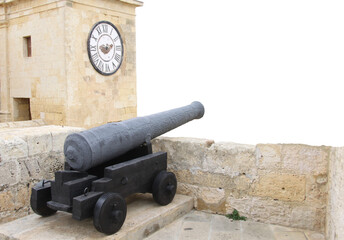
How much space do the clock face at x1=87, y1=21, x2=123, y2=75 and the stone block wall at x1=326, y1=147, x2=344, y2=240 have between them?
6.78 m

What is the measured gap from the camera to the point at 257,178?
148 inches

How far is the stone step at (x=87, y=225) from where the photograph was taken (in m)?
2.97

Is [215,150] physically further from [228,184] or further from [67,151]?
[67,151]

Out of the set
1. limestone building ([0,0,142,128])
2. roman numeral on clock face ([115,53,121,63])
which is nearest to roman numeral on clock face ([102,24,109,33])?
limestone building ([0,0,142,128])

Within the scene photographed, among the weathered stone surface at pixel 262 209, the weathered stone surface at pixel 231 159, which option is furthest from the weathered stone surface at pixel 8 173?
the weathered stone surface at pixel 262 209

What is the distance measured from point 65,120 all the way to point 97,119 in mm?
938

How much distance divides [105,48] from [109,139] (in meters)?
6.43

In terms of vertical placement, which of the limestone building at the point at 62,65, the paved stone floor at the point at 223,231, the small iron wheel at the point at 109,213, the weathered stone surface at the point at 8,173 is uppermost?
the limestone building at the point at 62,65

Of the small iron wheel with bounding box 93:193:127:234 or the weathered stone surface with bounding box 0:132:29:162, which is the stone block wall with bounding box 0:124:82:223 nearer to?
the weathered stone surface with bounding box 0:132:29:162

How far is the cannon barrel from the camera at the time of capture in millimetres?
3008

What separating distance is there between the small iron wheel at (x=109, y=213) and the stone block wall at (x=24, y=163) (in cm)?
101

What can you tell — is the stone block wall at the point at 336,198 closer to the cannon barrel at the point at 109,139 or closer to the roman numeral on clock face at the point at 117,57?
the cannon barrel at the point at 109,139

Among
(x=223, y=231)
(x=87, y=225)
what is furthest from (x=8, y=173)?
(x=223, y=231)

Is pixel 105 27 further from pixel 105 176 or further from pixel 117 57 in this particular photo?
pixel 105 176
